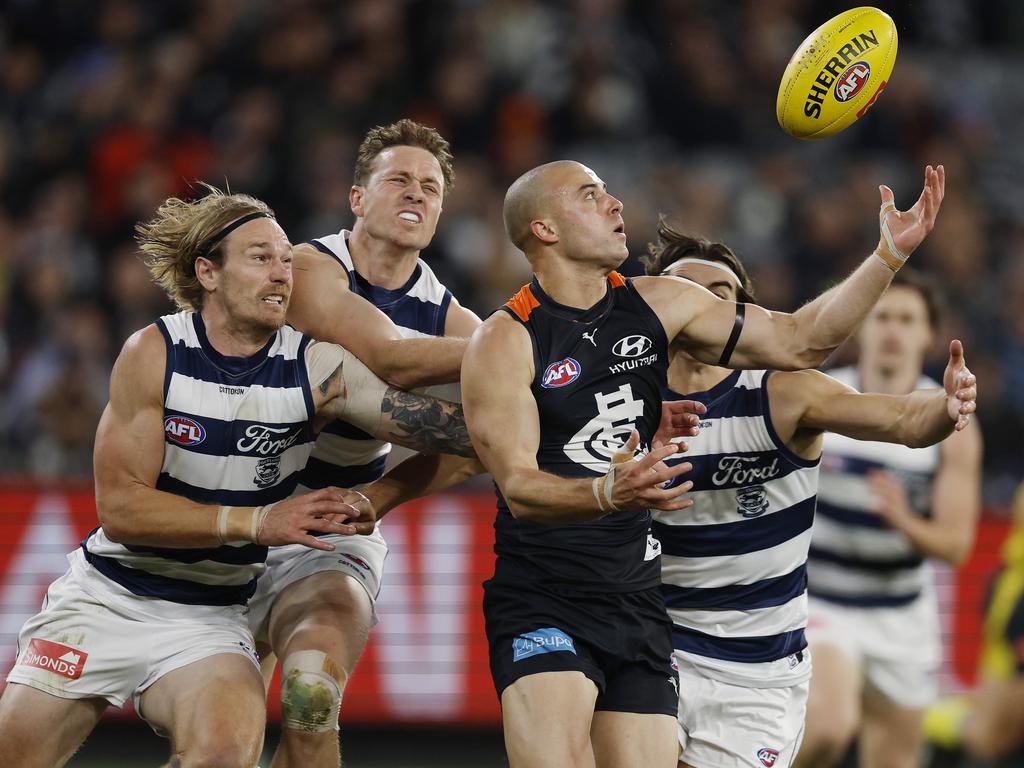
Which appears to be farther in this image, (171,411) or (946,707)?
(946,707)

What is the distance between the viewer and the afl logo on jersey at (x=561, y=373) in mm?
4793

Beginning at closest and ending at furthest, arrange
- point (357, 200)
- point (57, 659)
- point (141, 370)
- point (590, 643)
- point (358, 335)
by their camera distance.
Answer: point (590, 643)
point (141, 370)
point (57, 659)
point (358, 335)
point (357, 200)

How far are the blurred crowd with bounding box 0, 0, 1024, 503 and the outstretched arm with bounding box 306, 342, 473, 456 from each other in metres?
5.25

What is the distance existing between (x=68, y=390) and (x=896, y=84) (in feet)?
23.1

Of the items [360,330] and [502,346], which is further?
[360,330]

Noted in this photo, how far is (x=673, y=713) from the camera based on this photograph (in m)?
4.86

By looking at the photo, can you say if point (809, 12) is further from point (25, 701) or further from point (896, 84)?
point (25, 701)

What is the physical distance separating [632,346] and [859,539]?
8.11 ft

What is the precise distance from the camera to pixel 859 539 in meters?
6.88

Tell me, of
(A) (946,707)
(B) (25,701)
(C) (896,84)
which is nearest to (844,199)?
(C) (896,84)

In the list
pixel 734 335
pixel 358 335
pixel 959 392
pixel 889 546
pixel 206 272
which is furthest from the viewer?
pixel 889 546

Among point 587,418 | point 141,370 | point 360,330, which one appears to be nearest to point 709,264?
point 587,418

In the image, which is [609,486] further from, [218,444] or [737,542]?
[218,444]

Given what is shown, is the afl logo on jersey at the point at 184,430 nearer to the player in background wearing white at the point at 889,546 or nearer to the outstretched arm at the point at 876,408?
the outstretched arm at the point at 876,408
